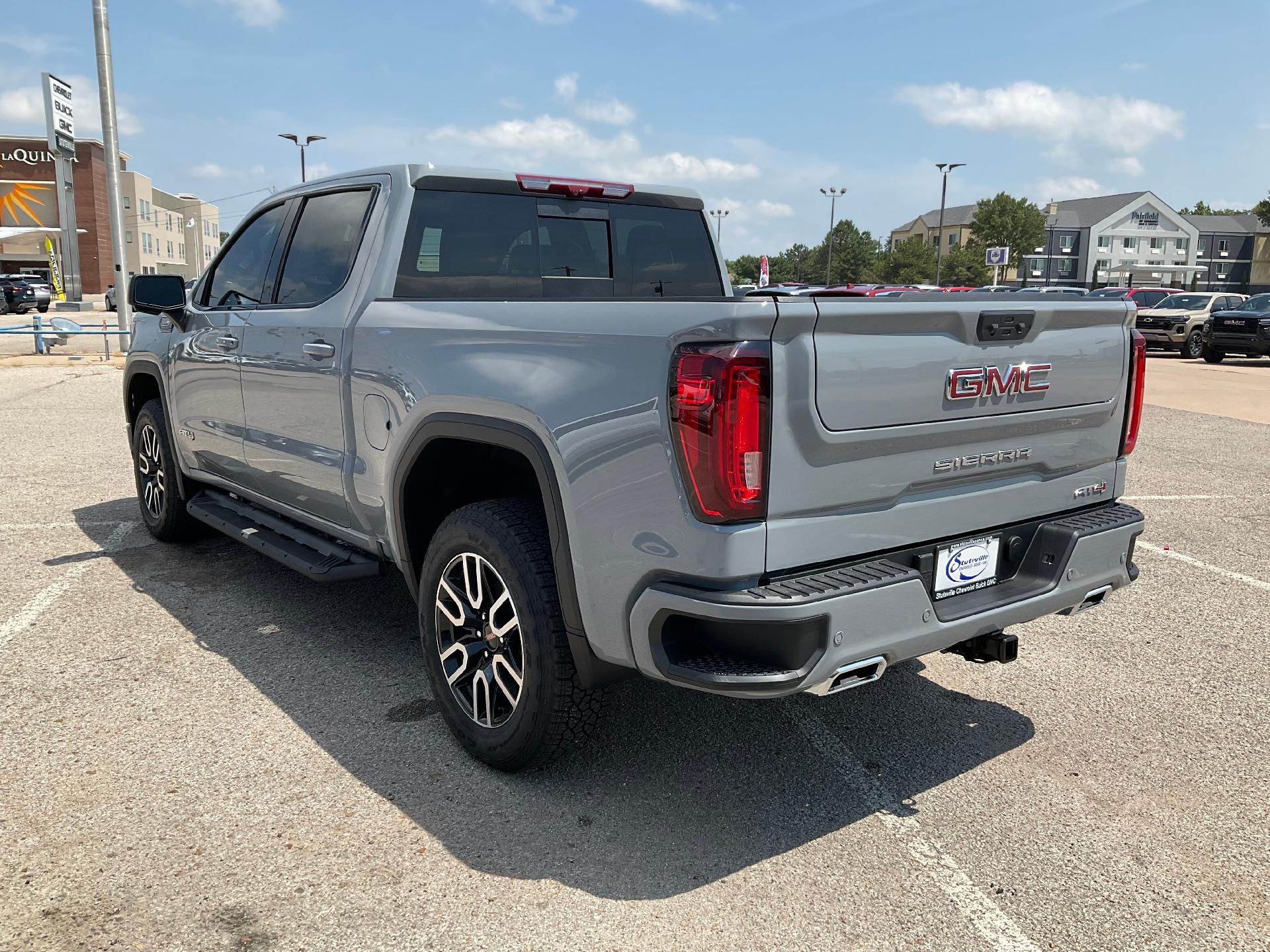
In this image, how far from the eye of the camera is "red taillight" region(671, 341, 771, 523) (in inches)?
94.0

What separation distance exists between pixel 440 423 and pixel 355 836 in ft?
4.14

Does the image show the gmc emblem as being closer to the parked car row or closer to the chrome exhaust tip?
the chrome exhaust tip

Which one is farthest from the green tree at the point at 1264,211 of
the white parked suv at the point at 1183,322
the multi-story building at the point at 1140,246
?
the white parked suv at the point at 1183,322

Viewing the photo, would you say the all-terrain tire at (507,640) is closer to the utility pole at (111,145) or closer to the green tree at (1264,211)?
the utility pole at (111,145)

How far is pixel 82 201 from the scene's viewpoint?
68188 millimetres

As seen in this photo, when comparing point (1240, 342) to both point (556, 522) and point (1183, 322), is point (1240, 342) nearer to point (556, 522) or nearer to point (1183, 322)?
point (1183, 322)

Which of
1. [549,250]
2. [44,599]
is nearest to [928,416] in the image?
[549,250]

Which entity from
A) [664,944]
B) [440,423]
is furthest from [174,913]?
[440,423]

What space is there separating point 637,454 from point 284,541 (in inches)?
95.9

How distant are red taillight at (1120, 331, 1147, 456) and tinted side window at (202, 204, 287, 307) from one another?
3.61m

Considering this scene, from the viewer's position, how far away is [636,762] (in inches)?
132

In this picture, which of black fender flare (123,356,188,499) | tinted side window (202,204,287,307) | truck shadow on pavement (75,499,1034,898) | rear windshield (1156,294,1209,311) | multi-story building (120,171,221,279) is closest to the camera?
truck shadow on pavement (75,499,1034,898)

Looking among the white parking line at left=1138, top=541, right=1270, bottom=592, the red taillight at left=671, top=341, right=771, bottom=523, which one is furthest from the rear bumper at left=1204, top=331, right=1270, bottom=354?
the red taillight at left=671, top=341, right=771, bottom=523

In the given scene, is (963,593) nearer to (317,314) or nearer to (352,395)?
(352,395)
